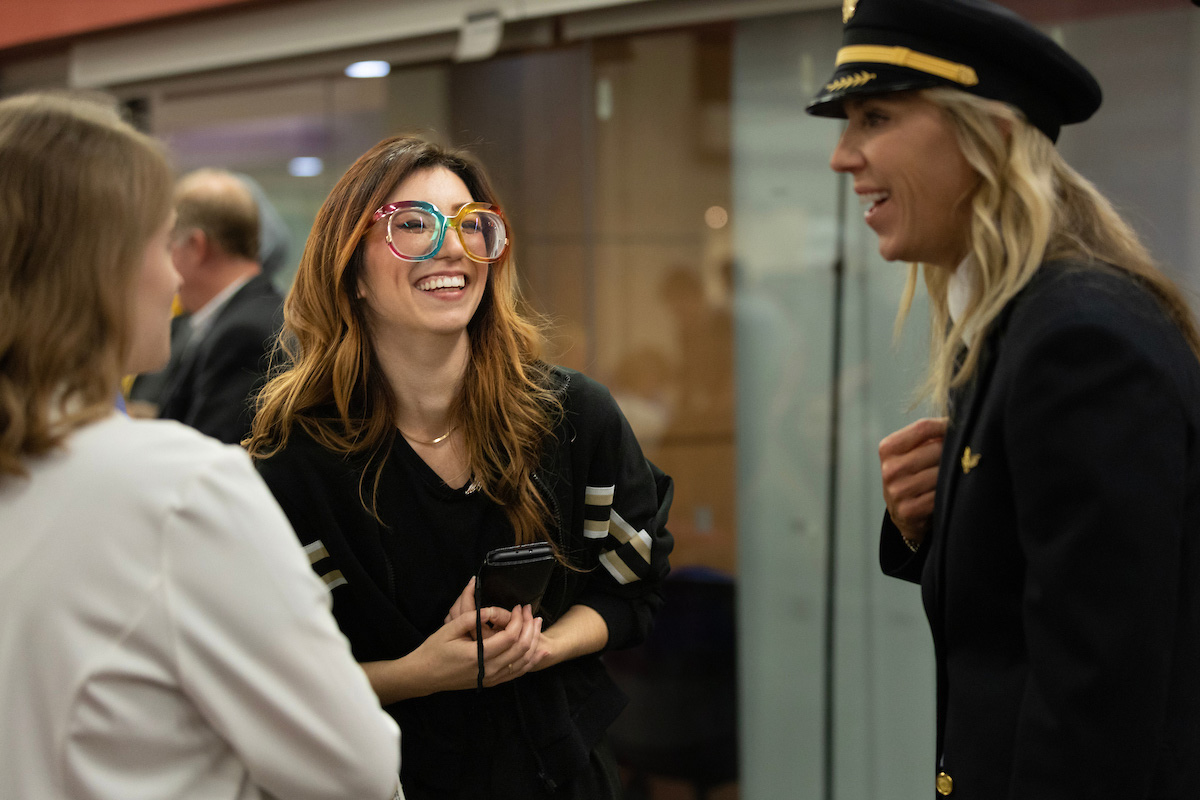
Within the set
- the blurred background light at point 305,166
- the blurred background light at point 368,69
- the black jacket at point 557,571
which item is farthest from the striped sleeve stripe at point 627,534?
the blurred background light at point 305,166

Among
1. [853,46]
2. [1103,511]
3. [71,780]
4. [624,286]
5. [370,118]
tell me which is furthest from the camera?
[370,118]

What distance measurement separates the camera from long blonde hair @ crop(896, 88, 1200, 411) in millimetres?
1410

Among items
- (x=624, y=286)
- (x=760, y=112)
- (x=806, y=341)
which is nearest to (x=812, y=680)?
(x=806, y=341)

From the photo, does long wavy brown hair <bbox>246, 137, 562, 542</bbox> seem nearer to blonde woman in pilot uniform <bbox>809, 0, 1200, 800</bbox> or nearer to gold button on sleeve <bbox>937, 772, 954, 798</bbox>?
blonde woman in pilot uniform <bbox>809, 0, 1200, 800</bbox>

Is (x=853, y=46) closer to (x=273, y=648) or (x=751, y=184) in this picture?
(x=273, y=648)

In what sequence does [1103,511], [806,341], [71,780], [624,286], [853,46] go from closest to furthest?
1. [71,780]
2. [1103,511]
3. [853,46]
4. [806,341]
5. [624,286]

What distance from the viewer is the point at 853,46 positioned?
1.59 metres

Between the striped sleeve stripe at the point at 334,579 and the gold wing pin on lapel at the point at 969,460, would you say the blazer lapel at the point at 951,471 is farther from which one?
the striped sleeve stripe at the point at 334,579

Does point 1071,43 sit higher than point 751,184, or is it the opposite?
point 1071,43

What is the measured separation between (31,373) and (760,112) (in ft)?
8.84

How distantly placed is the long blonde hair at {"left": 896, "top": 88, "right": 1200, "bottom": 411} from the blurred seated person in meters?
2.39

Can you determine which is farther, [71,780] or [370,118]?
[370,118]

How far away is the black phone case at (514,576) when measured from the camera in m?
1.66

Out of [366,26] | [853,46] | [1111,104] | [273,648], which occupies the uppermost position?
[366,26]
